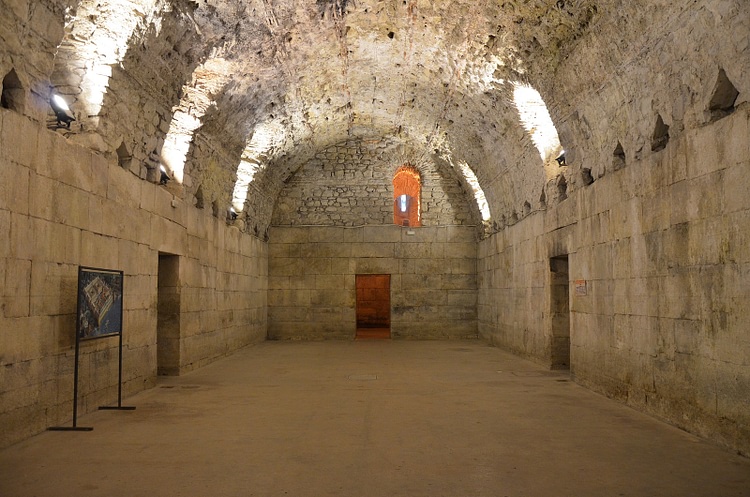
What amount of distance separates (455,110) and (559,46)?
406 centimetres

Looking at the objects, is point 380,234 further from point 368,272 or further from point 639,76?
point 639,76

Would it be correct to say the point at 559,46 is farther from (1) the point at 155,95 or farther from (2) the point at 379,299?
(2) the point at 379,299

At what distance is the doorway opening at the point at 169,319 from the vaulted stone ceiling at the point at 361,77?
120 cm

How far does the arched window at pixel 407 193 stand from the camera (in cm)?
1546

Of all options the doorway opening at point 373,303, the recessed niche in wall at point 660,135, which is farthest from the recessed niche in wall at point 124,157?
the doorway opening at point 373,303

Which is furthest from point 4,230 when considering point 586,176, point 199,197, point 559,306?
point 559,306

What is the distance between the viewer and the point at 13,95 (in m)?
4.79

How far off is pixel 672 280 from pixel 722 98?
64.8 inches

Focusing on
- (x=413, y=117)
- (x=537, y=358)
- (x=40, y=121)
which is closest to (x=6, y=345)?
(x=40, y=121)

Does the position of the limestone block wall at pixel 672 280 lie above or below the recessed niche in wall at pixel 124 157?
below

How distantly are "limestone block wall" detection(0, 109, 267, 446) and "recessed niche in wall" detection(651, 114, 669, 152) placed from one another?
5591mm

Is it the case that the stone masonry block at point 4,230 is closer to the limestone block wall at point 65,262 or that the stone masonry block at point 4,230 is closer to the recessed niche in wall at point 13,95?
the limestone block wall at point 65,262

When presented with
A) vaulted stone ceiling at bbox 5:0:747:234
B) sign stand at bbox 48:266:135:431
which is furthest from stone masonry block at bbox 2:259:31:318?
vaulted stone ceiling at bbox 5:0:747:234

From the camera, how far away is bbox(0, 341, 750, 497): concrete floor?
3.75 metres
